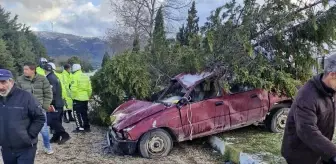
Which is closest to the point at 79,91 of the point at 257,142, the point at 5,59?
the point at 257,142

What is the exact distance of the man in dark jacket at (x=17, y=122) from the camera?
3.61 metres

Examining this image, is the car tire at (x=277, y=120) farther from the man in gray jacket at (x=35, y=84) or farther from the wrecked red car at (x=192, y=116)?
the man in gray jacket at (x=35, y=84)

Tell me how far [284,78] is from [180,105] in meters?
2.14

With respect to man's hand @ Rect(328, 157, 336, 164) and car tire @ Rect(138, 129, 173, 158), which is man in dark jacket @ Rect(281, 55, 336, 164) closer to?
man's hand @ Rect(328, 157, 336, 164)

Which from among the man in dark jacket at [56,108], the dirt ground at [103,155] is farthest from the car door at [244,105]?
the man in dark jacket at [56,108]

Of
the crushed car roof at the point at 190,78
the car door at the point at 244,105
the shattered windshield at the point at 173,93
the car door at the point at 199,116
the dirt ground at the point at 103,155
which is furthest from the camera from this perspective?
the shattered windshield at the point at 173,93

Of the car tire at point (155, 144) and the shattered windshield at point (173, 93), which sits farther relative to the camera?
the shattered windshield at point (173, 93)

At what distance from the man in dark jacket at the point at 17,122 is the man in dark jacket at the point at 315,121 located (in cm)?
253

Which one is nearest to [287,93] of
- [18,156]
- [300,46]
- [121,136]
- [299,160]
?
[300,46]

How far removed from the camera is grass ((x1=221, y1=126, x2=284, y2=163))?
5559 mm

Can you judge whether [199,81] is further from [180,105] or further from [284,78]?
[284,78]

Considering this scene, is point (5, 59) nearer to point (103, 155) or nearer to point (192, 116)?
point (103, 155)

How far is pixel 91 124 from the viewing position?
977 cm

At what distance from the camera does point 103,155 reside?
263 inches
